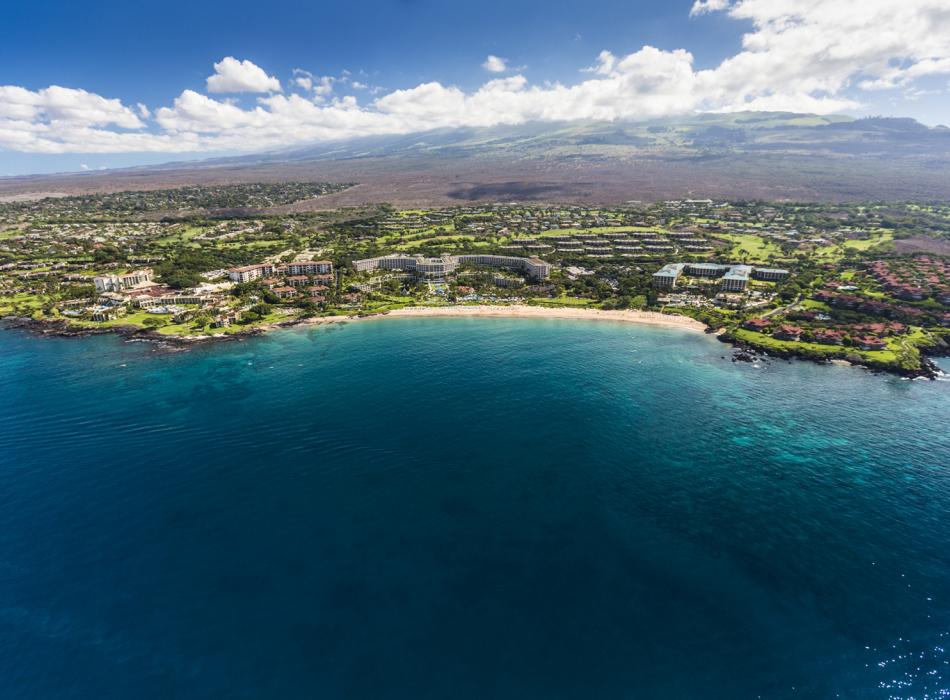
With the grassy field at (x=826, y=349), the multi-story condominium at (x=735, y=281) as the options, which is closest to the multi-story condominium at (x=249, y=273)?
the grassy field at (x=826, y=349)

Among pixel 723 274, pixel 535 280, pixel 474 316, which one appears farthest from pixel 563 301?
pixel 723 274

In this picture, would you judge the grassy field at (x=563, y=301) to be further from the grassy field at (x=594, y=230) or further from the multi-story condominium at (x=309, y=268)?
the grassy field at (x=594, y=230)

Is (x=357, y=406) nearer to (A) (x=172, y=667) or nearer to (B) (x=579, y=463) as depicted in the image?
(B) (x=579, y=463)

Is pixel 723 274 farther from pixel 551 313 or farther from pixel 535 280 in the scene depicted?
pixel 551 313

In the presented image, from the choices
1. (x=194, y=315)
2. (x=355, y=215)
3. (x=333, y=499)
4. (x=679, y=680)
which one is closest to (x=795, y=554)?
(x=679, y=680)

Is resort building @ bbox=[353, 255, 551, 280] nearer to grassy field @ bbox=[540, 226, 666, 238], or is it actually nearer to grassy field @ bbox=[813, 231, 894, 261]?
grassy field @ bbox=[540, 226, 666, 238]

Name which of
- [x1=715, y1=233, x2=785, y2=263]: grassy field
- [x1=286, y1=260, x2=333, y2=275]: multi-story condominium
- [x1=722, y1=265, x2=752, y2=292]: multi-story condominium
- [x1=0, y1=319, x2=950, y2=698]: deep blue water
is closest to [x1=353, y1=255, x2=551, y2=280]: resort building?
[x1=286, y1=260, x2=333, y2=275]: multi-story condominium
